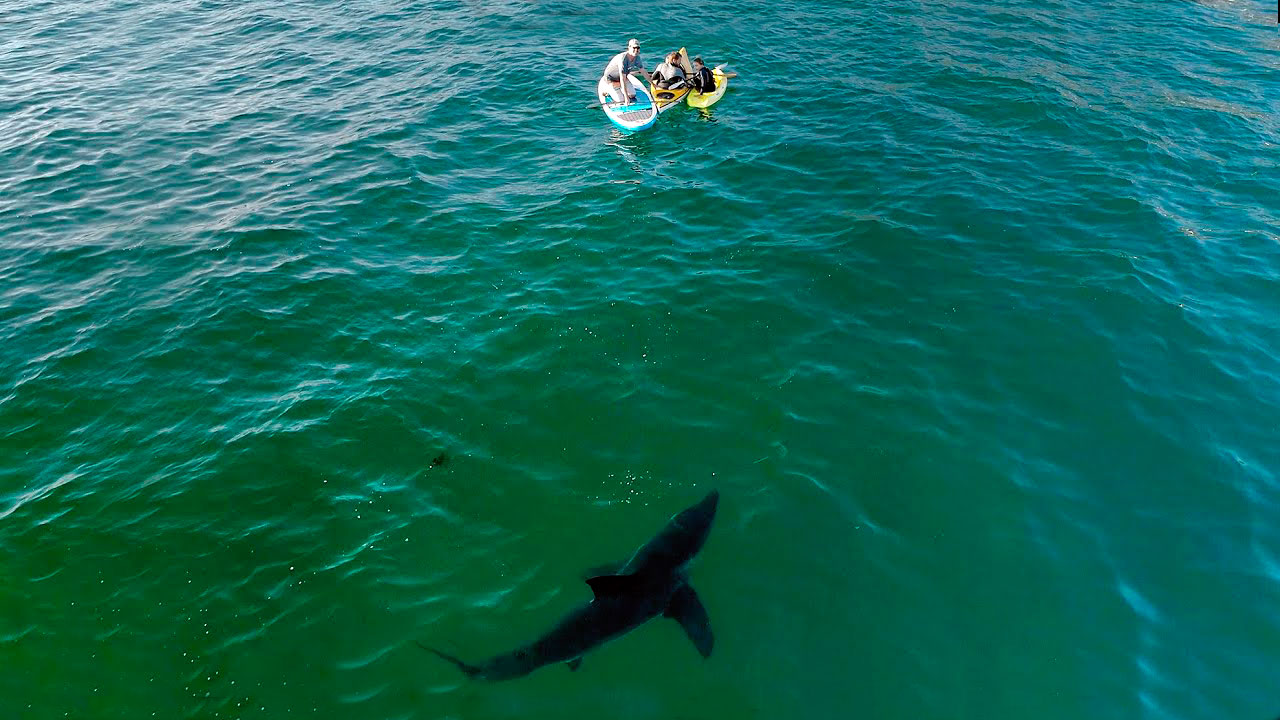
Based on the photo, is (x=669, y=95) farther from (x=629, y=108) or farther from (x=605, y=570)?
(x=605, y=570)

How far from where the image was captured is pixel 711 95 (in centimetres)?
3048

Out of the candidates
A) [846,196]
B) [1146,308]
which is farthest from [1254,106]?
[846,196]

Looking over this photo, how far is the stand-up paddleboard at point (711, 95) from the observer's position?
30469 millimetres

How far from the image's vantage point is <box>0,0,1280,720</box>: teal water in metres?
12.9

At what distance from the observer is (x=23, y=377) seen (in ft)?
59.3

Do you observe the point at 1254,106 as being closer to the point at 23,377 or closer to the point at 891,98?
the point at 891,98

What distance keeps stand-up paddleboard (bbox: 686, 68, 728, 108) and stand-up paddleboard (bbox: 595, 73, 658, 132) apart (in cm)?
187

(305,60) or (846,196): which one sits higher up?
(305,60)

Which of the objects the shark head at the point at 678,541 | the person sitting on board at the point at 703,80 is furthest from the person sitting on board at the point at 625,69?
the shark head at the point at 678,541

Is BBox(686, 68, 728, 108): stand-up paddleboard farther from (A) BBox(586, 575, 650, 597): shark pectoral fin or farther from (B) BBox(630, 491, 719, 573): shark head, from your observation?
(A) BBox(586, 575, 650, 597): shark pectoral fin

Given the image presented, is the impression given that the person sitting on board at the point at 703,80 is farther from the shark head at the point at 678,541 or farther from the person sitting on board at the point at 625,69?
the shark head at the point at 678,541

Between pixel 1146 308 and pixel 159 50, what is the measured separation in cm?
4504

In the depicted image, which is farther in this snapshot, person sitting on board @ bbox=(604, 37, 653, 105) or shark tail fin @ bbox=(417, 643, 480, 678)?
person sitting on board @ bbox=(604, 37, 653, 105)

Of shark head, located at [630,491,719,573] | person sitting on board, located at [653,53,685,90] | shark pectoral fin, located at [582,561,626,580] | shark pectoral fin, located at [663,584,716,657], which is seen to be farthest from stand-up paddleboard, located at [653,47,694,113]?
shark pectoral fin, located at [663,584,716,657]
